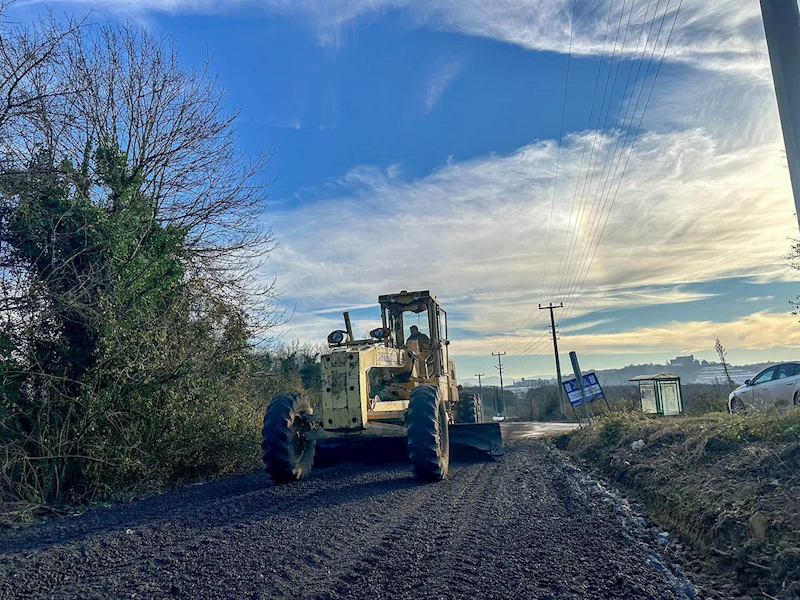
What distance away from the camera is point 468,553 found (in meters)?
4.83

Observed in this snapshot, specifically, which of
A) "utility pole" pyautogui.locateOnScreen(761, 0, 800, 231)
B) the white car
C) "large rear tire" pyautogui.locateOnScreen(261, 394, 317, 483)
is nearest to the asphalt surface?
"large rear tire" pyautogui.locateOnScreen(261, 394, 317, 483)

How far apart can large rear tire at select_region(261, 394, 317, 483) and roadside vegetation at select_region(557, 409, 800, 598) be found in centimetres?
503

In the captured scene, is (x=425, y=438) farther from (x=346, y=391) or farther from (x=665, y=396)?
(x=665, y=396)

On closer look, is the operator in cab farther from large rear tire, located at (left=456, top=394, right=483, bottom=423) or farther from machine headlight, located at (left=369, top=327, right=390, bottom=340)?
large rear tire, located at (left=456, top=394, right=483, bottom=423)

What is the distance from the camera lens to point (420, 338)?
12.1 meters

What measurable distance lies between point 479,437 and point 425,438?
3556 mm

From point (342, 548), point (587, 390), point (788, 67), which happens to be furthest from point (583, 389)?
point (788, 67)

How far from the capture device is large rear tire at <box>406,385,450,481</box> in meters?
8.32

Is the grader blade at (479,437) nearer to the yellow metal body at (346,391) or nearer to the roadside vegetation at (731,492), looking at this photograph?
the roadside vegetation at (731,492)

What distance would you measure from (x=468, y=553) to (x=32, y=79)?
8892mm

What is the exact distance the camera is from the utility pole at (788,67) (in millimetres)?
4020

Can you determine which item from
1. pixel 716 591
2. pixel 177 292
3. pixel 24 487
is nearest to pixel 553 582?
pixel 716 591

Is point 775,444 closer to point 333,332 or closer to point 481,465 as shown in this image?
point 481,465

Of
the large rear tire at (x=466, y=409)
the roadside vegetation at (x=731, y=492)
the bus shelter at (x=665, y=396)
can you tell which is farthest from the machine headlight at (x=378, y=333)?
the bus shelter at (x=665, y=396)
